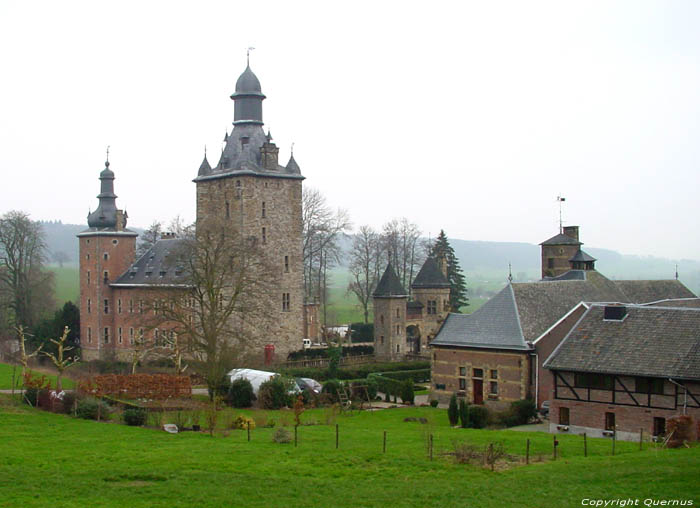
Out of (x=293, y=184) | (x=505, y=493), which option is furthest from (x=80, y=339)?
(x=505, y=493)

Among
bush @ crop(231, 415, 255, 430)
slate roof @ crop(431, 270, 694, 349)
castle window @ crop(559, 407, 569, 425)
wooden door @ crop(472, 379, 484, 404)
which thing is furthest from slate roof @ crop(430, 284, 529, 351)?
bush @ crop(231, 415, 255, 430)

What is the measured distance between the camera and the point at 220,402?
33.1m

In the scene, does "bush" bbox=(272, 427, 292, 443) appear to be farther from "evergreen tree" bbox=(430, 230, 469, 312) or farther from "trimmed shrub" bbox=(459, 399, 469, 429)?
"evergreen tree" bbox=(430, 230, 469, 312)

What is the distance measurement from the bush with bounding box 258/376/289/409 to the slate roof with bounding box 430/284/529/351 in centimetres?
760

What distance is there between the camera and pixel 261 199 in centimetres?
5016

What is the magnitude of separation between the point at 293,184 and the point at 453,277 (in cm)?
2229

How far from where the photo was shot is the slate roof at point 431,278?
58.3 m

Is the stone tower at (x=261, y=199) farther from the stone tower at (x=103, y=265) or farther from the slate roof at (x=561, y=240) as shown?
the slate roof at (x=561, y=240)

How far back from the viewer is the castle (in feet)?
164

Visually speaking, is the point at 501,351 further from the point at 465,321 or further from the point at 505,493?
the point at 505,493

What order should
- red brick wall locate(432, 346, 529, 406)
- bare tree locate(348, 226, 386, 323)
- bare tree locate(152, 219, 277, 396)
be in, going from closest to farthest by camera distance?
red brick wall locate(432, 346, 529, 406)
bare tree locate(152, 219, 277, 396)
bare tree locate(348, 226, 386, 323)

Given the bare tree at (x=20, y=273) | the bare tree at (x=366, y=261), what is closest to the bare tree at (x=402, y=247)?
the bare tree at (x=366, y=261)

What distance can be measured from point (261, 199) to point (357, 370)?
11.7m

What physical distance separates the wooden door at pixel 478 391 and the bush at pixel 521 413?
14.8 ft
